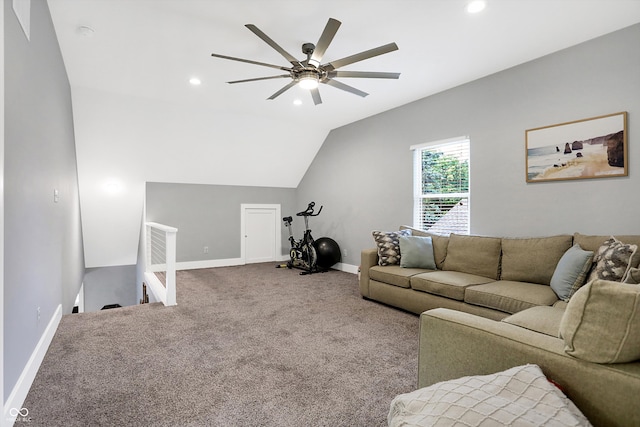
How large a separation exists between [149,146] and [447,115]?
4.67m

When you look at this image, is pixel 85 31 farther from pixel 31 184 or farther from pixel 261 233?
pixel 261 233

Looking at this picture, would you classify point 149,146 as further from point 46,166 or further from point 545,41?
point 545,41

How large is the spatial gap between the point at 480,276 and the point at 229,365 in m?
2.71

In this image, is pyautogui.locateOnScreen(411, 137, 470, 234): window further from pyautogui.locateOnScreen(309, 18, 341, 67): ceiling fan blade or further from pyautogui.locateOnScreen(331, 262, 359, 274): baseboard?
pyautogui.locateOnScreen(309, 18, 341, 67): ceiling fan blade

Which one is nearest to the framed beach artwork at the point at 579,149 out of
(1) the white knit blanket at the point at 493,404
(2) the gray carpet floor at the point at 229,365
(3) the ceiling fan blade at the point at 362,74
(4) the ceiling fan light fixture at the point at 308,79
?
(3) the ceiling fan blade at the point at 362,74

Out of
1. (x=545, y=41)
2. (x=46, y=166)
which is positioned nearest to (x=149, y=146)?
(x=46, y=166)

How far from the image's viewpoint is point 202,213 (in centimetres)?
671

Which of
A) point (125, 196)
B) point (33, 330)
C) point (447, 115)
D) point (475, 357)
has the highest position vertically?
point (447, 115)

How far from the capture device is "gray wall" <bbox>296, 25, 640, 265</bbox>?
119 inches

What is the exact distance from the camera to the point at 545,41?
3193mm

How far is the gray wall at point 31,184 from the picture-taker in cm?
189

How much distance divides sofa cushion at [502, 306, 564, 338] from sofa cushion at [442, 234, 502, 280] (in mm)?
1126

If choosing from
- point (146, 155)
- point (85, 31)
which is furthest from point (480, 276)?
point (146, 155)

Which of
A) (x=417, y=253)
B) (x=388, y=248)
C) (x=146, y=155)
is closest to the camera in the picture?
(x=417, y=253)
